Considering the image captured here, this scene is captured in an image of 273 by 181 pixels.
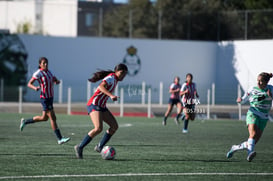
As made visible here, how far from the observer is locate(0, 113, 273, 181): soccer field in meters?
9.73

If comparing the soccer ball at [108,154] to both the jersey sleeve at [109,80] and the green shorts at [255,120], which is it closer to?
the jersey sleeve at [109,80]

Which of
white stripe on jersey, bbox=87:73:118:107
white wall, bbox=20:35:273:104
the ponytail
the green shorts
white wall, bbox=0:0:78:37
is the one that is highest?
white wall, bbox=0:0:78:37

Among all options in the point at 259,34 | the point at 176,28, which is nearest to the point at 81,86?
the point at 176,28

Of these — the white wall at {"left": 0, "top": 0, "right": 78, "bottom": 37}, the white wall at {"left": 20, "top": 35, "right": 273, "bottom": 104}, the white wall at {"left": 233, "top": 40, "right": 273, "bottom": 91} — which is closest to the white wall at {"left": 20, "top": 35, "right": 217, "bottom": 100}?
the white wall at {"left": 20, "top": 35, "right": 273, "bottom": 104}

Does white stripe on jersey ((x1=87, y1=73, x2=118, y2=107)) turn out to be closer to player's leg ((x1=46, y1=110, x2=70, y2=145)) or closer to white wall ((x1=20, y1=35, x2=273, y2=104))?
player's leg ((x1=46, y1=110, x2=70, y2=145))

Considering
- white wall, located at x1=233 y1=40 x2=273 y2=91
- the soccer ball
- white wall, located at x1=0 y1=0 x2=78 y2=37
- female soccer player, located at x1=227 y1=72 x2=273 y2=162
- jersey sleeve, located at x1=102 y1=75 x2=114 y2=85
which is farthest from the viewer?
white wall, located at x1=0 y1=0 x2=78 y2=37

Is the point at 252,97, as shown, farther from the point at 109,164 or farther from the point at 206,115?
the point at 206,115

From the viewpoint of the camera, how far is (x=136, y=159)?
11.9 meters

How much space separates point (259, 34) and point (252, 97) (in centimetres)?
2845

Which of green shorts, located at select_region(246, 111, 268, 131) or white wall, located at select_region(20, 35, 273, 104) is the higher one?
white wall, located at select_region(20, 35, 273, 104)

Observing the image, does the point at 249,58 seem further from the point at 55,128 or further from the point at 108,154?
the point at 108,154

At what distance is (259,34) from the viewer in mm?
39500

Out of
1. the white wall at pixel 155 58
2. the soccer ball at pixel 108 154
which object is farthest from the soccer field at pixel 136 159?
the white wall at pixel 155 58

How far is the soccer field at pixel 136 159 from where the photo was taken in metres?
9.73
